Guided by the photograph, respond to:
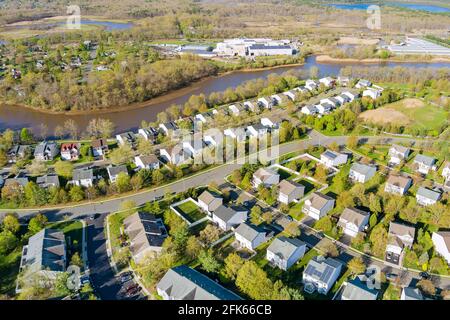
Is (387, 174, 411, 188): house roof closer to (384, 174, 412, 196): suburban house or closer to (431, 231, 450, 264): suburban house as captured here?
(384, 174, 412, 196): suburban house

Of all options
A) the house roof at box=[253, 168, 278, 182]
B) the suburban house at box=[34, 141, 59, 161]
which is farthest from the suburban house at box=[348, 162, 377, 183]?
the suburban house at box=[34, 141, 59, 161]

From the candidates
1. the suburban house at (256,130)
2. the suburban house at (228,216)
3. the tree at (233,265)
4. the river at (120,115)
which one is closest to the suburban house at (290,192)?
the suburban house at (228,216)

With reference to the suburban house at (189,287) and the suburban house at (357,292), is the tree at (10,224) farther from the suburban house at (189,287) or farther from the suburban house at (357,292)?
the suburban house at (357,292)

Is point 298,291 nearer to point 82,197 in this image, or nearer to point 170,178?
point 170,178

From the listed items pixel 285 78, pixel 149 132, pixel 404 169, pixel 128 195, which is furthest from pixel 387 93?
pixel 128 195

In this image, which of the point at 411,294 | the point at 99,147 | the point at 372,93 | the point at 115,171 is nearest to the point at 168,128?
the point at 99,147

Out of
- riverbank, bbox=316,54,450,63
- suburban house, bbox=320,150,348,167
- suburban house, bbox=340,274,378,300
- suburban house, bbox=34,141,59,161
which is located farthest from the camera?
riverbank, bbox=316,54,450,63
